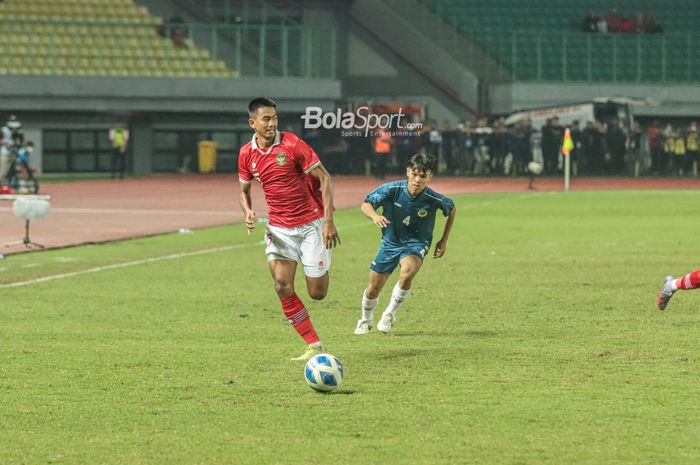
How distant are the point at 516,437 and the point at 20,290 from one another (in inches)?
372

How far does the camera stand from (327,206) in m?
10.6

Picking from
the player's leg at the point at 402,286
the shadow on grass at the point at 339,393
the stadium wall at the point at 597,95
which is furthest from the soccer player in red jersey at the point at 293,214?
the stadium wall at the point at 597,95

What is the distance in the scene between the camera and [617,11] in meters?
55.5

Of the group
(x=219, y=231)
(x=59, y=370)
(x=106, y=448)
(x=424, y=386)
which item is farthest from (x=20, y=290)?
(x=219, y=231)

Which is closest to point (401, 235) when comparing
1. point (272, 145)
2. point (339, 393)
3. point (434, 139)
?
point (272, 145)

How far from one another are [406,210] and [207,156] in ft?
125

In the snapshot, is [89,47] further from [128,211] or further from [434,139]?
[128,211]

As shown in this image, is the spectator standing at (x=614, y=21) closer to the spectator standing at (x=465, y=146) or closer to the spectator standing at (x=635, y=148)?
the spectator standing at (x=635, y=148)

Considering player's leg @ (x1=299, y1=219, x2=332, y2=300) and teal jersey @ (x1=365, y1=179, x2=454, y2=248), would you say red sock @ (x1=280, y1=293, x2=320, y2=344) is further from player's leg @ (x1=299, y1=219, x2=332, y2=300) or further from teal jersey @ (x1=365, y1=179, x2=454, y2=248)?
teal jersey @ (x1=365, y1=179, x2=454, y2=248)

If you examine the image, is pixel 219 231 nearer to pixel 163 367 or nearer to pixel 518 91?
pixel 163 367

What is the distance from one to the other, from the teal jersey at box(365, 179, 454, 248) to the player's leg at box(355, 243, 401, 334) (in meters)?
0.12

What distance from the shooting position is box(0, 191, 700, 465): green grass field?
7812 mm

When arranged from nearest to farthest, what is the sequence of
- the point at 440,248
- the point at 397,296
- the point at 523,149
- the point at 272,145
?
the point at 272,145, the point at 440,248, the point at 397,296, the point at 523,149

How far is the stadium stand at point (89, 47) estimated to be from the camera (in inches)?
1864
